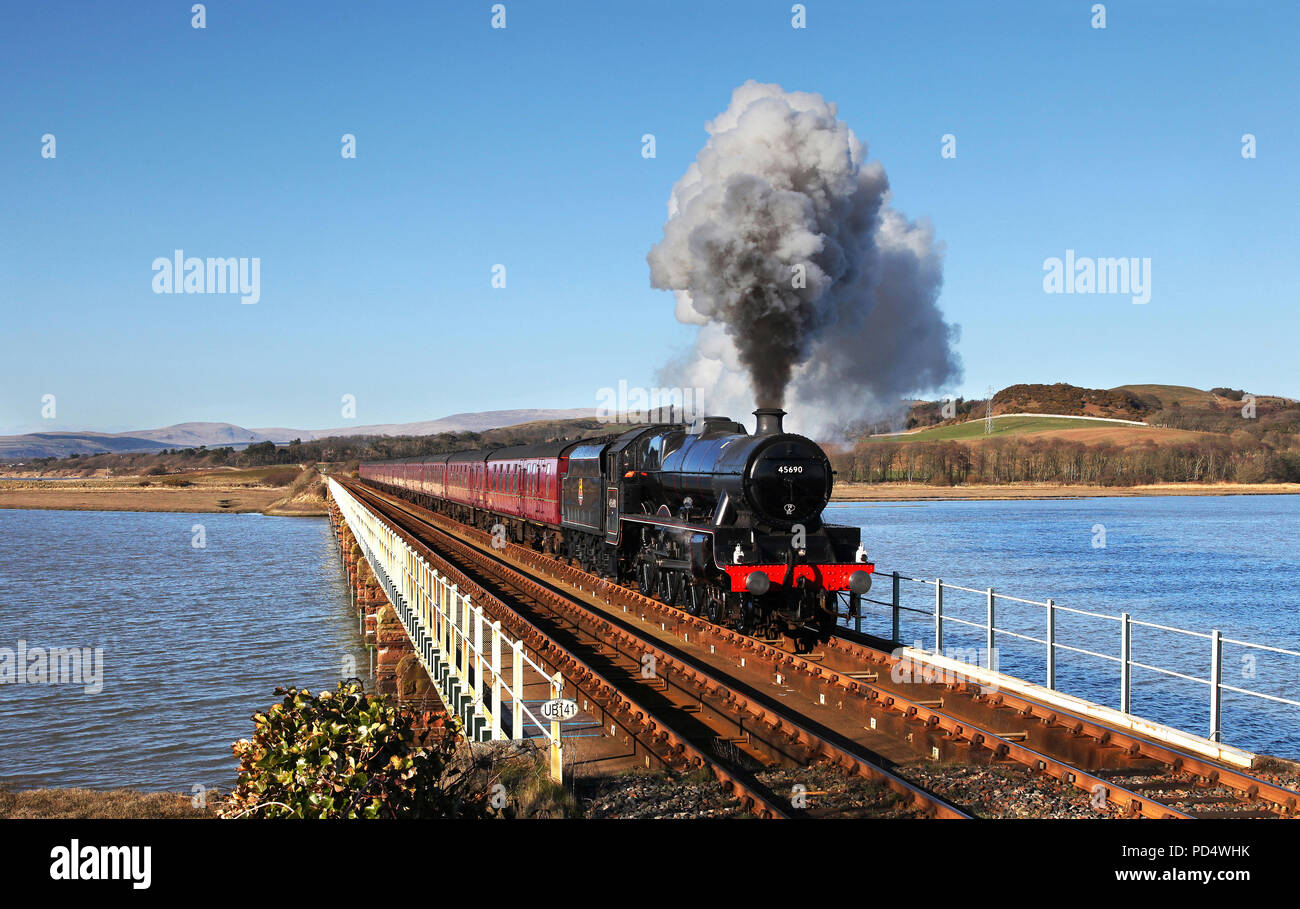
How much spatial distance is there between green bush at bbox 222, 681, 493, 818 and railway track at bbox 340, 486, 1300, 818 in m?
A: 4.56

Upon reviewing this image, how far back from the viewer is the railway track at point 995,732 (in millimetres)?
8320

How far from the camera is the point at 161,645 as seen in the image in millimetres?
25297

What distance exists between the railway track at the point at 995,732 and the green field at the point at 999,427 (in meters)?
133

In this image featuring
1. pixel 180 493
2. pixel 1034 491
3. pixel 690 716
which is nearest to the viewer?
pixel 690 716

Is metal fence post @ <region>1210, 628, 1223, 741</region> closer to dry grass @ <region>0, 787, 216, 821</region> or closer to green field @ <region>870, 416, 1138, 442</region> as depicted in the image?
dry grass @ <region>0, 787, 216, 821</region>

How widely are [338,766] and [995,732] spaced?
296 inches

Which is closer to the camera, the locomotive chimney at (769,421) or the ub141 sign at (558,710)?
the ub141 sign at (558,710)

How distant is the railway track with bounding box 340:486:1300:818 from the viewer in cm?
832

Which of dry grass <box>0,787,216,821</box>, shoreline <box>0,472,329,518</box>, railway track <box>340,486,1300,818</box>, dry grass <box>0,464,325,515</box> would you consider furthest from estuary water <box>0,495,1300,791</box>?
dry grass <box>0,464,325,515</box>

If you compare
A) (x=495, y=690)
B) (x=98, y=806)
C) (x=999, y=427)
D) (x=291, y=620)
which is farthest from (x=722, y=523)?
(x=999, y=427)

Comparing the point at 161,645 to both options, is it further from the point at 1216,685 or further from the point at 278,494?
the point at 278,494

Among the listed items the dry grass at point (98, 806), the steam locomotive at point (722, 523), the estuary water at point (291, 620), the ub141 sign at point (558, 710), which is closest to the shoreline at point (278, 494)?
the estuary water at point (291, 620)

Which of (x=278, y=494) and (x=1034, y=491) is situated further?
(x=278, y=494)

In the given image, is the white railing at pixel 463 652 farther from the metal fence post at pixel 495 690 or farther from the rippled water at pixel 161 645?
the rippled water at pixel 161 645
